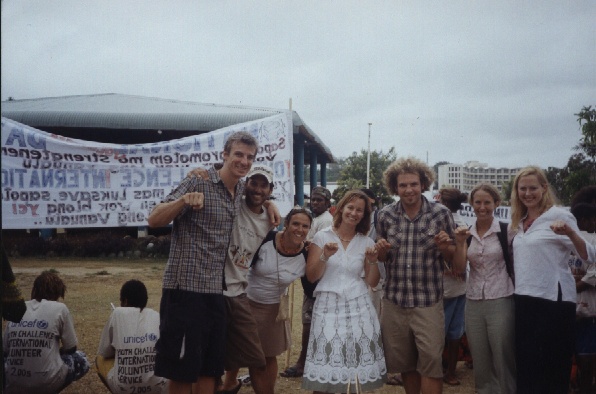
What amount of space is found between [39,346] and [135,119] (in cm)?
1172

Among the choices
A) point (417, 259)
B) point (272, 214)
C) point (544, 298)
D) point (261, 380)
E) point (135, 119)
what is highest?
point (135, 119)

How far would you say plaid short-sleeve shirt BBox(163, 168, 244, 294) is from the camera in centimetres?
340

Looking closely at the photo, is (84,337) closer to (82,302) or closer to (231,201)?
(82,302)

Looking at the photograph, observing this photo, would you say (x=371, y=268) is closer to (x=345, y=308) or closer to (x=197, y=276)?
(x=345, y=308)

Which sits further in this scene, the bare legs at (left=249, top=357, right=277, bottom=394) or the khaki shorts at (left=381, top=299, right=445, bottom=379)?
the bare legs at (left=249, top=357, right=277, bottom=394)

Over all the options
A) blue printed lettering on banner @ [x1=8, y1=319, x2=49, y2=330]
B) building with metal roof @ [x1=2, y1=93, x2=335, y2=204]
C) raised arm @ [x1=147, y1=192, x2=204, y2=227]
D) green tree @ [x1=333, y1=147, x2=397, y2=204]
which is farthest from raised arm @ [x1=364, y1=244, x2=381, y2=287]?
green tree @ [x1=333, y1=147, x2=397, y2=204]

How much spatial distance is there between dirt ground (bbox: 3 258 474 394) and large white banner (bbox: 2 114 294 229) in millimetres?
1612

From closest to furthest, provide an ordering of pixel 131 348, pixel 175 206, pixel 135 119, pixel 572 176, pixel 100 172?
pixel 175 206 → pixel 131 348 → pixel 100 172 → pixel 135 119 → pixel 572 176

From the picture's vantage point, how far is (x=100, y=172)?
5.73 m

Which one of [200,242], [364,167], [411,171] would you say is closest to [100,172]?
[200,242]

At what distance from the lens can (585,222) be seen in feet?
14.9

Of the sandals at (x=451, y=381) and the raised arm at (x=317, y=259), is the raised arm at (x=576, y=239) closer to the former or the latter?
the raised arm at (x=317, y=259)

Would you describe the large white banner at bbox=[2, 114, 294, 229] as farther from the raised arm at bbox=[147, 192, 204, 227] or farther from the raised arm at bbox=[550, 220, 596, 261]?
the raised arm at bbox=[550, 220, 596, 261]

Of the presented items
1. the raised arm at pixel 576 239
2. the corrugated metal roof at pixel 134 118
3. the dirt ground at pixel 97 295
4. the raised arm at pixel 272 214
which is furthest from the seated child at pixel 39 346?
the corrugated metal roof at pixel 134 118
